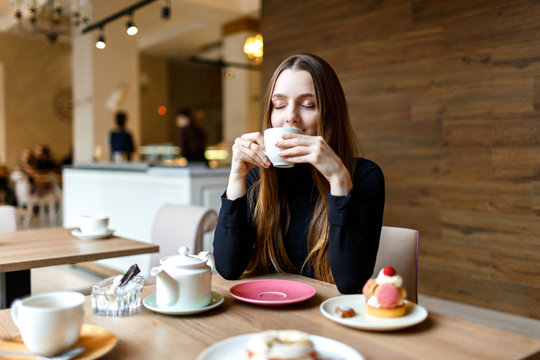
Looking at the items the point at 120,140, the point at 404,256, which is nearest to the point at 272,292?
the point at 404,256

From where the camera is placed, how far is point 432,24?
3.17m

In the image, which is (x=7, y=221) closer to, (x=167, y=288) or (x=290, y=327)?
(x=167, y=288)

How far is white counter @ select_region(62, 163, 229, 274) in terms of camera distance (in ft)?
11.0

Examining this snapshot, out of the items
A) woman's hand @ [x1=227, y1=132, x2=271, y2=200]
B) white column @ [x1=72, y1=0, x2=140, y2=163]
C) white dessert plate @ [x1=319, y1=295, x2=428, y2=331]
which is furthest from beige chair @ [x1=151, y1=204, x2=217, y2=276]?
white column @ [x1=72, y1=0, x2=140, y2=163]

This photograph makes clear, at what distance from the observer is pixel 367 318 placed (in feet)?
2.77

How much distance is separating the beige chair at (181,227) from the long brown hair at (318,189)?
0.58 metres

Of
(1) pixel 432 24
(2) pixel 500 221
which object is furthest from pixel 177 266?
(1) pixel 432 24

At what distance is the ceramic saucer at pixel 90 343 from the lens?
0.70m

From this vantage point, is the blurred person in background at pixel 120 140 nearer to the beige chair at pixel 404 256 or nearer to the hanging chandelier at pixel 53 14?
the hanging chandelier at pixel 53 14

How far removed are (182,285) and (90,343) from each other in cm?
20

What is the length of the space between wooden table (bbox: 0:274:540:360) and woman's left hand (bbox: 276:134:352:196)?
11.6 inches

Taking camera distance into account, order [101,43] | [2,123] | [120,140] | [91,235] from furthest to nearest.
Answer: [2,123], [120,140], [101,43], [91,235]

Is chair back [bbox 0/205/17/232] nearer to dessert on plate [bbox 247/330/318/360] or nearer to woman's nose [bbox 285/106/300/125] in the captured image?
woman's nose [bbox 285/106/300/125]

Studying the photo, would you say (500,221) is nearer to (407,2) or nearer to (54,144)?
(407,2)
